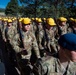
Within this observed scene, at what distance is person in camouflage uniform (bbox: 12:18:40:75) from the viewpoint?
8.84 metres

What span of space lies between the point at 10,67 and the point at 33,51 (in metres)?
3.12

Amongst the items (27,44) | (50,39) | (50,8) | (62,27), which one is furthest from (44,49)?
(50,8)

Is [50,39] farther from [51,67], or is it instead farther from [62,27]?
[51,67]

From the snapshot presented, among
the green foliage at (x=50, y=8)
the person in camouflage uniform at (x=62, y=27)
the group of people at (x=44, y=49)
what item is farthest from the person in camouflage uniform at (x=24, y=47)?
the green foliage at (x=50, y=8)

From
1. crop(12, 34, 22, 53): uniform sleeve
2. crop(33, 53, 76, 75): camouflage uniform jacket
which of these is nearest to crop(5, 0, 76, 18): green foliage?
crop(12, 34, 22, 53): uniform sleeve

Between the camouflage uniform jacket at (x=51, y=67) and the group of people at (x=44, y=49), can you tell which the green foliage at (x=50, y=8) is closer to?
the group of people at (x=44, y=49)

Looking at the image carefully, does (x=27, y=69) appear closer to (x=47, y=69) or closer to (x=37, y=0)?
(x=47, y=69)

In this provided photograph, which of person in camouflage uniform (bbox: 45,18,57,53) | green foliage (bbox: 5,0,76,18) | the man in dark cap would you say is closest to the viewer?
the man in dark cap

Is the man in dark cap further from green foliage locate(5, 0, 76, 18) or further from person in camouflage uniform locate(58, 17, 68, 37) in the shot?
green foliage locate(5, 0, 76, 18)

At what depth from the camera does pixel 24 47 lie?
902cm

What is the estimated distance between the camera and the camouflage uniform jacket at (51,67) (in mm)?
3635

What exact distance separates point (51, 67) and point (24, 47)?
539 cm

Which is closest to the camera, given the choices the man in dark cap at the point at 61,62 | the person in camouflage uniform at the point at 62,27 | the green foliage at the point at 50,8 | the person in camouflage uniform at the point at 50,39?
Result: the man in dark cap at the point at 61,62

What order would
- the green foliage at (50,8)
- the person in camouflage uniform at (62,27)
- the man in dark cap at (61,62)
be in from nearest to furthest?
the man in dark cap at (61,62), the person in camouflage uniform at (62,27), the green foliage at (50,8)
